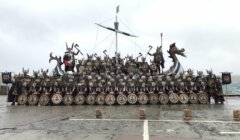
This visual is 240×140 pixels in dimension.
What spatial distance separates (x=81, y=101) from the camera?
24.3 metres

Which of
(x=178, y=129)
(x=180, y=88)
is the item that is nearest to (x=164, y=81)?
(x=180, y=88)

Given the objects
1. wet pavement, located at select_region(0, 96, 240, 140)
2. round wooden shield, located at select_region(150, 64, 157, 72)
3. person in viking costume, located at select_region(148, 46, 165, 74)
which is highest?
person in viking costume, located at select_region(148, 46, 165, 74)

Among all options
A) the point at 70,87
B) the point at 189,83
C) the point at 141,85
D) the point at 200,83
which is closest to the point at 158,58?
the point at 189,83

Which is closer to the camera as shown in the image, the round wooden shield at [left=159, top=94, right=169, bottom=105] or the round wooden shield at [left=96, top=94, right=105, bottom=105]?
the round wooden shield at [left=159, top=94, right=169, bottom=105]

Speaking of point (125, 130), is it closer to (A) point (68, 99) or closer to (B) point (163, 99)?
(B) point (163, 99)

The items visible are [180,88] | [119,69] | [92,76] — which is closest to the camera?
[180,88]

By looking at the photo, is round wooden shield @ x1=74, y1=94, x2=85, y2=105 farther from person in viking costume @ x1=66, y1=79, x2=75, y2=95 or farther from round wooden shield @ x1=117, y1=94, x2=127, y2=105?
round wooden shield @ x1=117, y1=94, x2=127, y2=105

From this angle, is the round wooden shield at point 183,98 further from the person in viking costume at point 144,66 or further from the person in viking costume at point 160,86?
the person in viking costume at point 144,66

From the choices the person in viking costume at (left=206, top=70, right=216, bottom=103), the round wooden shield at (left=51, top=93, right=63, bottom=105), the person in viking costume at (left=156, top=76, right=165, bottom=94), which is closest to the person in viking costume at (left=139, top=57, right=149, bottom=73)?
the person in viking costume at (left=156, top=76, right=165, bottom=94)

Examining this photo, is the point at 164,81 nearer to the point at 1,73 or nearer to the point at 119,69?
the point at 119,69

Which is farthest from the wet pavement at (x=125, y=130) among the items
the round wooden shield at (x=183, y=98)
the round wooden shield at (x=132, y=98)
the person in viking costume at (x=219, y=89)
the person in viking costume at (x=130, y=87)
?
the person in viking costume at (x=219, y=89)

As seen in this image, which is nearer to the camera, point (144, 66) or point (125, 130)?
point (125, 130)

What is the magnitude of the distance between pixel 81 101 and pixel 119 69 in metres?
6.83

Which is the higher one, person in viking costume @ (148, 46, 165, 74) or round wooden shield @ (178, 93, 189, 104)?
person in viking costume @ (148, 46, 165, 74)
